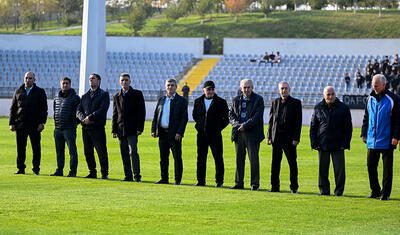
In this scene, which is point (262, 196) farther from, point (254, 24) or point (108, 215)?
point (254, 24)

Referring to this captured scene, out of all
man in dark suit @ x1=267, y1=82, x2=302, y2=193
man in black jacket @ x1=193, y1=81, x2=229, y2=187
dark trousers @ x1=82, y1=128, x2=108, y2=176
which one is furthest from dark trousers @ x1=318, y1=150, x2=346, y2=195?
dark trousers @ x1=82, y1=128, x2=108, y2=176

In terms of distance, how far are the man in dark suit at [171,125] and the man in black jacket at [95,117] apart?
3.52ft

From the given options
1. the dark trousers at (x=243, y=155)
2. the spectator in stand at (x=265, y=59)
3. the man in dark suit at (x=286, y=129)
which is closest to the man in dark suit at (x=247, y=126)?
the dark trousers at (x=243, y=155)

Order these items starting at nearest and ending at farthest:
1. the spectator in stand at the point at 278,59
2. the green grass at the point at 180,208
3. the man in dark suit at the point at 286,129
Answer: the green grass at the point at 180,208
the man in dark suit at the point at 286,129
the spectator in stand at the point at 278,59

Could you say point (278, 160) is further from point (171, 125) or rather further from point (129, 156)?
point (129, 156)

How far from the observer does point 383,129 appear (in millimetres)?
10586

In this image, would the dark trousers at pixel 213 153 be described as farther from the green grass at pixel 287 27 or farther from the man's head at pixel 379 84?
the green grass at pixel 287 27

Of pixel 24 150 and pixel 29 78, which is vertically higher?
pixel 29 78

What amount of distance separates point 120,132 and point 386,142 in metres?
4.51

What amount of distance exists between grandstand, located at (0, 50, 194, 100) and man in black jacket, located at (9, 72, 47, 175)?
27698 millimetres

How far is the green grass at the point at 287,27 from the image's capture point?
72.5 meters

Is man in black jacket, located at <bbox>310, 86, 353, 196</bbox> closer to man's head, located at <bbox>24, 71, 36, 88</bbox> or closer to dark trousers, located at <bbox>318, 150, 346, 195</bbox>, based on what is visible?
dark trousers, located at <bbox>318, 150, 346, 195</bbox>

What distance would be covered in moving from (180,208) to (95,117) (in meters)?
3.79

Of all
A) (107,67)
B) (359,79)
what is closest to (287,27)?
(107,67)
